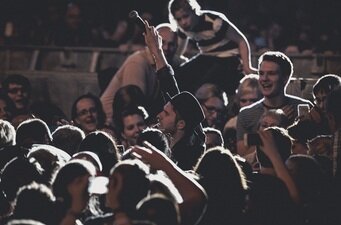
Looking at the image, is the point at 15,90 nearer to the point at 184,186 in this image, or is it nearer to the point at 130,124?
the point at 130,124

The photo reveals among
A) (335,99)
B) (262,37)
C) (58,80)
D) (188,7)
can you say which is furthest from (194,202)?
(262,37)

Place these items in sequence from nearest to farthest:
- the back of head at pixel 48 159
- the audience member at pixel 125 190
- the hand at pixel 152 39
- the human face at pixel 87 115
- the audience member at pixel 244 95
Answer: the audience member at pixel 125 190
the back of head at pixel 48 159
the hand at pixel 152 39
the audience member at pixel 244 95
the human face at pixel 87 115

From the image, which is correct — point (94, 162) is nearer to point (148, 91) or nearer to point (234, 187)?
point (234, 187)

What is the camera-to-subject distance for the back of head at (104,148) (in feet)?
29.7

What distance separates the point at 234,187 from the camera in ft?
25.5

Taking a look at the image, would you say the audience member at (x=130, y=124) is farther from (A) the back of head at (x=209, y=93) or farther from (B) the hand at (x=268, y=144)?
(B) the hand at (x=268, y=144)

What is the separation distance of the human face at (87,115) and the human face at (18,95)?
756 millimetres

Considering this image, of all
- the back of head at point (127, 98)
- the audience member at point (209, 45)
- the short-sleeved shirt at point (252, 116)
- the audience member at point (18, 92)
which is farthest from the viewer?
the audience member at point (18, 92)

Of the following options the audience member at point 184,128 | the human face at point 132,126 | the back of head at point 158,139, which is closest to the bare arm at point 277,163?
the back of head at point 158,139

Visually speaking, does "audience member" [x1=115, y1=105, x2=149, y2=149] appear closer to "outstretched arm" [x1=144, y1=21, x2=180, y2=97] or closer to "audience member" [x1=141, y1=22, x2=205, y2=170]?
"outstretched arm" [x1=144, y1=21, x2=180, y2=97]

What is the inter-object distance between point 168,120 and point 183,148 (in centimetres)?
34

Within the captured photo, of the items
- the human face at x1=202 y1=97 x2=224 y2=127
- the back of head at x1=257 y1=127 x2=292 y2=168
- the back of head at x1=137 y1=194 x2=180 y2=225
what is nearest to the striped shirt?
the human face at x1=202 y1=97 x2=224 y2=127

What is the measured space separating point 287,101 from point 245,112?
402 mm

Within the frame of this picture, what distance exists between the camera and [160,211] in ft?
22.6
